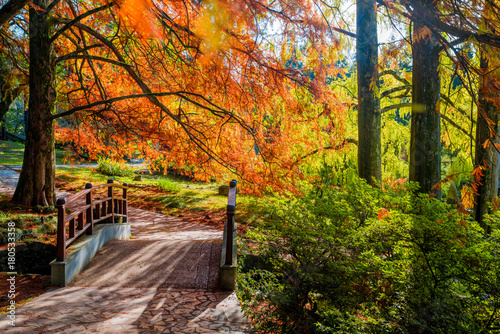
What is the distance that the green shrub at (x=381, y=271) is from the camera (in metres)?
2.77

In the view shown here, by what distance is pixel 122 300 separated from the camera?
419cm

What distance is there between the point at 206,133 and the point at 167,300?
378cm

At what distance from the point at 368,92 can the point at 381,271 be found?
12.4 feet

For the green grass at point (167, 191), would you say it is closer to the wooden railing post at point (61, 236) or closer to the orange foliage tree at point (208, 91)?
the orange foliage tree at point (208, 91)

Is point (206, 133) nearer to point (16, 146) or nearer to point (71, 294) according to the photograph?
point (71, 294)

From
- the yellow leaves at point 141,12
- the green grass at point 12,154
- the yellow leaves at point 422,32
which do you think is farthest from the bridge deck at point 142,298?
the green grass at point 12,154

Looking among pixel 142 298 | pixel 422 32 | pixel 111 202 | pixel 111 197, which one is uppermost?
pixel 422 32

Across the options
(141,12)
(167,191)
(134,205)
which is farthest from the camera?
(167,191)

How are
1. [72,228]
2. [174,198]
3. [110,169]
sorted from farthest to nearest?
[110,169], [174,198], [72,228]

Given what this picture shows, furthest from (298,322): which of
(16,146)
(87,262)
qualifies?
(16,146)

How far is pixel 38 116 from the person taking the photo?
7199mm

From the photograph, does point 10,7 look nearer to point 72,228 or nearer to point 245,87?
point 72,228

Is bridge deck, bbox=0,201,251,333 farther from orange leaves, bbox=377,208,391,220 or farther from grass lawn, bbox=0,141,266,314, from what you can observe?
orange leaves, bbox=377,208,391,220

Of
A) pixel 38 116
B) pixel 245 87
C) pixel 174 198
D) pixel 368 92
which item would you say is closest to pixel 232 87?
pixel 245 87
